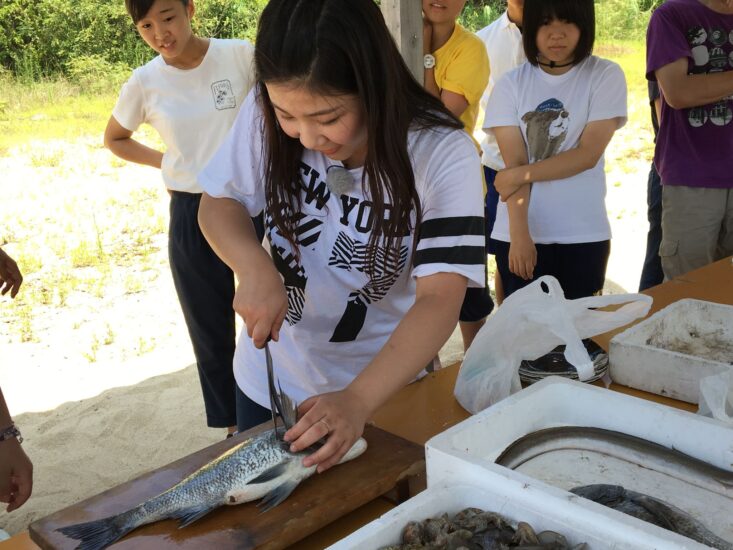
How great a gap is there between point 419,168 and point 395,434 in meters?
0.56

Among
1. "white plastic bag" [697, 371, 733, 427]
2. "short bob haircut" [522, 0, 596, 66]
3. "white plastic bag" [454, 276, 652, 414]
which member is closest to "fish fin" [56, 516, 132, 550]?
"white plastic bag" [454, 276, 652, 414]

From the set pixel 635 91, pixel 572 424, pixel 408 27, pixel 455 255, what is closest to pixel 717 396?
pixel 572 424

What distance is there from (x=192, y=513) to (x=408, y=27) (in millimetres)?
2681

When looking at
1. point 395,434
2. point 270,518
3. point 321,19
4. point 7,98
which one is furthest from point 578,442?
point 7,98

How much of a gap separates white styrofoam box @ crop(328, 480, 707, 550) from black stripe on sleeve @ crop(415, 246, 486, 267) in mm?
506

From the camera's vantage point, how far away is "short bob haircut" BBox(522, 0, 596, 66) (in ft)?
9.42

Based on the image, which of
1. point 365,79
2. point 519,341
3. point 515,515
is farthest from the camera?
point 519,341

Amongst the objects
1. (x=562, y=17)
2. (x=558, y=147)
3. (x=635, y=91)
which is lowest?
(x=558, y=147)

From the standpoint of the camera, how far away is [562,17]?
2.88m

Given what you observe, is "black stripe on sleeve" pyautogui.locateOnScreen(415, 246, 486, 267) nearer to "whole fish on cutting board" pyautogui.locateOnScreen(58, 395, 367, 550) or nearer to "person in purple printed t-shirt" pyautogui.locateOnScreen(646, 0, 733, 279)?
"whole fish on cutting board" pyautogui.locateOnScreen(58, 395, 367, 550)

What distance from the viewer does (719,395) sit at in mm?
1533

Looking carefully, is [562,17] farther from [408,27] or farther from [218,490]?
[218,490]

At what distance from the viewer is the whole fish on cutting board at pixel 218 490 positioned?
1329 mm

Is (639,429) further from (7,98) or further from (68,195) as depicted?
(7,98)
